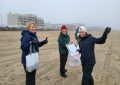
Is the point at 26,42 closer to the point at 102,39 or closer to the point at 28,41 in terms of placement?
the point at 28,41

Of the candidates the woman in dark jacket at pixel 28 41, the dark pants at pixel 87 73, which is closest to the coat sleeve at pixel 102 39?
the dark pants at pixel 87 73

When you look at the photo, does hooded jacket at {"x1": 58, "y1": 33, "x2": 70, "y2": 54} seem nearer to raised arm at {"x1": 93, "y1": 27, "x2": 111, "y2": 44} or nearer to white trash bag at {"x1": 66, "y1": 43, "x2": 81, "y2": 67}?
white trash bag at {"x1": 66, "y1": 43, "x2": 81, "y2": 67}

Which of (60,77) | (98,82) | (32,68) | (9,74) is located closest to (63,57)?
(60,77)

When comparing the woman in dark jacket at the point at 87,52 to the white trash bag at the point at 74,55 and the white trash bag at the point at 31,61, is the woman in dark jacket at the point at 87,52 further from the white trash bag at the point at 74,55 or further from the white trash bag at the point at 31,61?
the white trash bag at the point at 74,55

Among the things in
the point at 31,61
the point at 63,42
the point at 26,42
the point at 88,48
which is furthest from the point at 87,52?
the point at 63,42

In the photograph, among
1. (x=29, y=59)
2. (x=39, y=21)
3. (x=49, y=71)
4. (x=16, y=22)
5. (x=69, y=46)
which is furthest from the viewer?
(x=39, y=21)

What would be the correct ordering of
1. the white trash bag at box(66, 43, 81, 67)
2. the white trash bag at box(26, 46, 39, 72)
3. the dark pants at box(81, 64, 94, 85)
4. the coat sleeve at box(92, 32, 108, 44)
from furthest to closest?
the white trash bag at box(66, 43, 81, 67) → the dark pants at box(81, 64, 94, 85) → the coat sleeve at box(92, 32, 108, 44) → the white trash bag at box(26, 46, 39, 72)

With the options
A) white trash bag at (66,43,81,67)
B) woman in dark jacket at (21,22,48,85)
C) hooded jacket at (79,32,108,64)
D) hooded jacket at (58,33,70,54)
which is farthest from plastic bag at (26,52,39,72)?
hooded jacket at (58,33,70,54)

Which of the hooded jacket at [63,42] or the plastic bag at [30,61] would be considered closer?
the plastic bag at [30,61]

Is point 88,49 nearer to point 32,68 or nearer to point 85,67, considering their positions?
point 85,67

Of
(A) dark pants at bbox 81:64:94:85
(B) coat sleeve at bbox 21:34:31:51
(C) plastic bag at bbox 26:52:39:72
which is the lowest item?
(A) dark pants at bbox 81:64:94:85

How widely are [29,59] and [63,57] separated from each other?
2940mm

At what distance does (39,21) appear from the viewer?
590ft

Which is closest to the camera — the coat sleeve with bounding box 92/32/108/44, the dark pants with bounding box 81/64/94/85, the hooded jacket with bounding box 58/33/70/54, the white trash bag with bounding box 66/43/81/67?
the coat sleeve with bounding box 92/32/108/44
